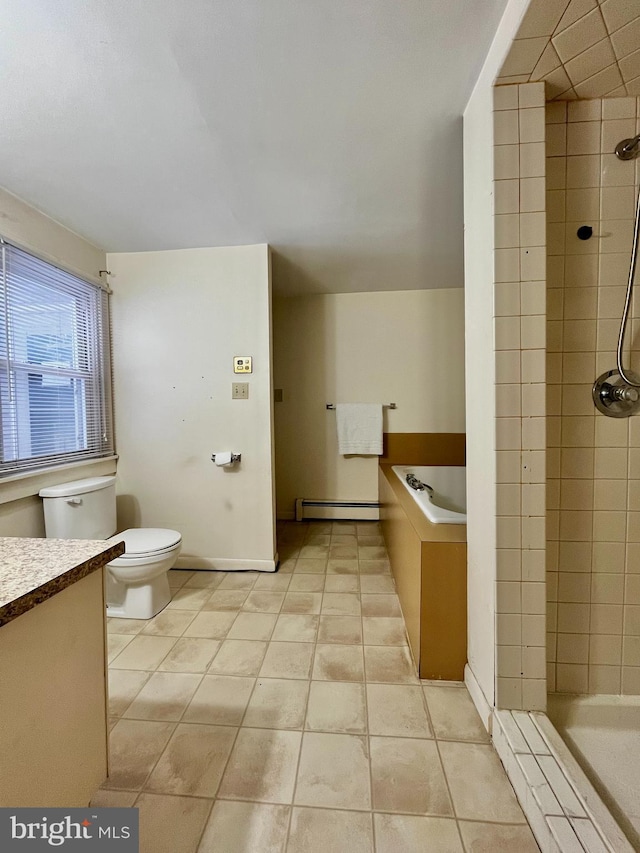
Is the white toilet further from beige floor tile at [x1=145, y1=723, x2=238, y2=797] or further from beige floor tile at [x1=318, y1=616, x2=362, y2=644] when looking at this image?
beige floor tile at [x1=318, y1=616, x2=362, y2=644]

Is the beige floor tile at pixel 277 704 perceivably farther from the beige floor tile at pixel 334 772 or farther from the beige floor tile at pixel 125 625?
the beige floor tile at pixel 125 625

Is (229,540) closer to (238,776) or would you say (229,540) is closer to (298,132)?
(238,776)

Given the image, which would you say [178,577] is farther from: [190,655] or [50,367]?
[50,367]

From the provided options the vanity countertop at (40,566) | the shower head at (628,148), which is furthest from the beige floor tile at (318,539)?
the shower head at (628,148)

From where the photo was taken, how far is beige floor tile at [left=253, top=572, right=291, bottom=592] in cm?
186

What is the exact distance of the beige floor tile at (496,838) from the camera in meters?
0.72

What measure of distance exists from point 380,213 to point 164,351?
4.93 feet

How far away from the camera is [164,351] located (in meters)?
2.06

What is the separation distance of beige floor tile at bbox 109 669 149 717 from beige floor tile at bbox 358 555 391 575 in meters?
1.24

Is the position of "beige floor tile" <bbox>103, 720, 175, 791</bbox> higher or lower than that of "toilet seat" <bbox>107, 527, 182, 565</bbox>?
lower

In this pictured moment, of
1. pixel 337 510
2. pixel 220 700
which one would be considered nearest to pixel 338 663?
pixel 220 700

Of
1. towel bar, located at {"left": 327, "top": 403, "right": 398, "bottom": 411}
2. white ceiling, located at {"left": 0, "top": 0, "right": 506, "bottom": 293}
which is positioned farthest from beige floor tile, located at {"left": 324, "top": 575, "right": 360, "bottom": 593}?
white ceiling, located at {"left": 0, "top": 0, "right": 506, "bottom": 293}

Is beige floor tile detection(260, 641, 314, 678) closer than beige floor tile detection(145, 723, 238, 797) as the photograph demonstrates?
No

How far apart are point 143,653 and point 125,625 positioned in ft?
0.90
